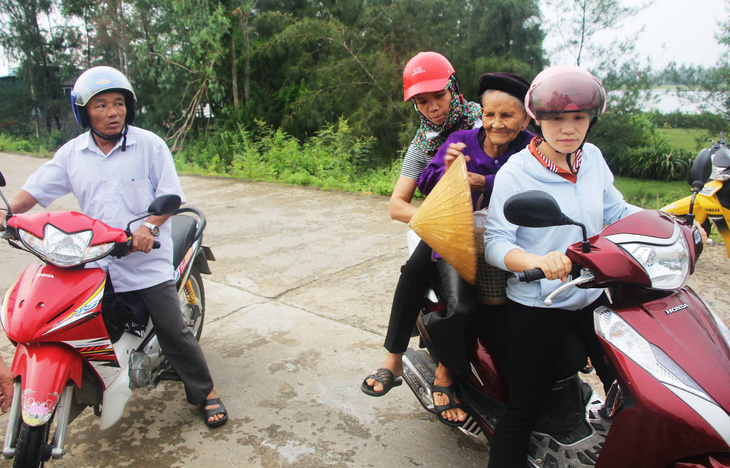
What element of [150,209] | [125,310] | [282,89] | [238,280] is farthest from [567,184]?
[282,89]

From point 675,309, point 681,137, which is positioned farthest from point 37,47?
point 675,309

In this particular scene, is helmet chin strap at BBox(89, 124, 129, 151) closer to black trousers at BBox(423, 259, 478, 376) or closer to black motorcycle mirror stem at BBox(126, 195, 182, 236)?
black motorcycle mirror stem at BBox(126, 195, 182, 236)

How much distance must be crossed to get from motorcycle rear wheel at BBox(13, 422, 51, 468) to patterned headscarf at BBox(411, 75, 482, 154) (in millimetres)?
1897

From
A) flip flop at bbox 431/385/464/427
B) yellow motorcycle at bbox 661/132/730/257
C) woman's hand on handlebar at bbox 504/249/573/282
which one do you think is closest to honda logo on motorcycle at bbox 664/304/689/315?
woman's hand on handlebar at bbox 504/249/573/282

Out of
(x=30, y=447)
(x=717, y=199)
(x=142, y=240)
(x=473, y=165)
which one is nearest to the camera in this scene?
(x=30, y=447)

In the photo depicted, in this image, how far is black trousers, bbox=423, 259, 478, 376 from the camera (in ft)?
6.59

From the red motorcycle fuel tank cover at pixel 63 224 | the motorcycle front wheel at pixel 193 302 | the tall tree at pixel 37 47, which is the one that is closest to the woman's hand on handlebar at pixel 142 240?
the red motorcycle fuel tank cover at pixel 63 224

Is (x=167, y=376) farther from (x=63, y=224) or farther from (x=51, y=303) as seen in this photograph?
(x=63, y=224)

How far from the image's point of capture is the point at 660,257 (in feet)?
5.14

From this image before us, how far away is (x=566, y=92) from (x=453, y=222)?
0.54 metres

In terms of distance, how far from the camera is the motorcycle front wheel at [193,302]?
319cm

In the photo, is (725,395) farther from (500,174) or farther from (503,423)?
(500,174)

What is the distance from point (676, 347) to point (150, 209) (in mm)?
1946

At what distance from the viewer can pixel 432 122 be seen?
259cm
